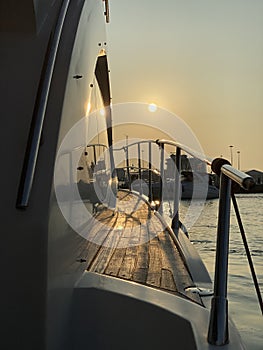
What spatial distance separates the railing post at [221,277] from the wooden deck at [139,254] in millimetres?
507

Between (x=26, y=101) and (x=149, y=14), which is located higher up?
(x=149, y=14)

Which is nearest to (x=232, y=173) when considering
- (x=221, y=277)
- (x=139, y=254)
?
(x=221, y=277)

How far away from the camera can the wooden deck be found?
2400mm

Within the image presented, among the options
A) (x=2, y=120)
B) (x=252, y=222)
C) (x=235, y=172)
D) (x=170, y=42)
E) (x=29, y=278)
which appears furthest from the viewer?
(x=252, y=222)

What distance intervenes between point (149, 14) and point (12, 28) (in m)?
6.53

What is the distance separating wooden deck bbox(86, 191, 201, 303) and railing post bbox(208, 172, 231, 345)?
51 cm

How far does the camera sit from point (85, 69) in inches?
87.5

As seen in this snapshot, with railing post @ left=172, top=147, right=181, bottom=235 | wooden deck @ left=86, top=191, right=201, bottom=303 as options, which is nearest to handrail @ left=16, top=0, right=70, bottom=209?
wooden deck @ left=86, top=191, right=201, bottom=303

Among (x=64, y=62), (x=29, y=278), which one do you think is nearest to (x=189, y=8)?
(x=64, y=62)

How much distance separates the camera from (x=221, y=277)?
1.51 m

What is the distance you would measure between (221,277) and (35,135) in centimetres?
71

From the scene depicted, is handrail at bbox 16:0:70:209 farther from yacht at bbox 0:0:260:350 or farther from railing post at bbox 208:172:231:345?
railing post at bbox 208:172:231:345

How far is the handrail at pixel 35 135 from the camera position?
1.52 meters

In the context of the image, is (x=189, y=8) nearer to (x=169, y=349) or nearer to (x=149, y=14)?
(x=149, y=14)
